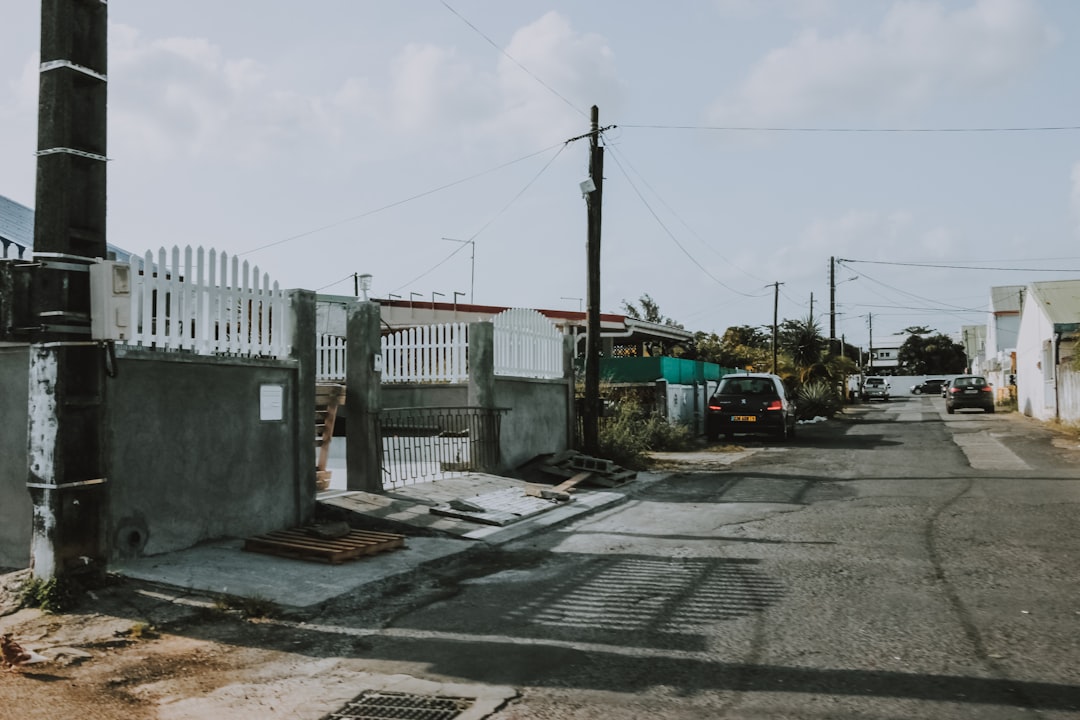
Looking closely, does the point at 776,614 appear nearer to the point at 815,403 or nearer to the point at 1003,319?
the point at 815,403

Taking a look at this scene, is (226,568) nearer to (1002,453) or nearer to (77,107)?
(77,107)

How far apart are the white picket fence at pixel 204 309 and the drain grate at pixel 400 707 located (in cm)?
394

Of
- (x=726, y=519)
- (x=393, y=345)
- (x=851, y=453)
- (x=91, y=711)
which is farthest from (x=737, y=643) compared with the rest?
(x=851, y=453)

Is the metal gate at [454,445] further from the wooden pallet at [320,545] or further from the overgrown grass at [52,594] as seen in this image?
the overgrown grass at [52,594]

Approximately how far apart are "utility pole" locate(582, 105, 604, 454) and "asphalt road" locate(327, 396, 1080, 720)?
4.58 meters

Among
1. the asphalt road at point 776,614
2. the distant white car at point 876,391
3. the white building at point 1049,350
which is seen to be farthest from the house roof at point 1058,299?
the asphalt road at point 776,614

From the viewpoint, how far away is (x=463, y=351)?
1400 centimetres

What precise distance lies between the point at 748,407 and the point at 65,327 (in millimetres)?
17540

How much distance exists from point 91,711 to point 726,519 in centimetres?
701

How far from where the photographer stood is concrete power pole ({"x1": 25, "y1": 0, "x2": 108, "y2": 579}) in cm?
604

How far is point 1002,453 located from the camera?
55.4 feet

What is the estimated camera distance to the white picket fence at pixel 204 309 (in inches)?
271

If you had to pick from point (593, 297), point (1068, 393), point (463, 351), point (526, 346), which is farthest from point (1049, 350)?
point (463, 351)

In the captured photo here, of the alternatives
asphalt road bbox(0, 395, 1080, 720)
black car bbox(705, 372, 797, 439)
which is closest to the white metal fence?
black car bbox(705, 372, 797, 439)
